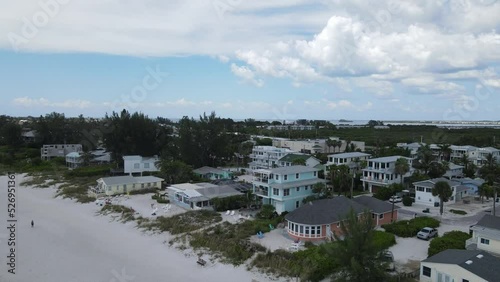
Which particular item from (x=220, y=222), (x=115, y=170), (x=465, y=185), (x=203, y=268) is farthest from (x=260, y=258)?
(x=115, y=170)

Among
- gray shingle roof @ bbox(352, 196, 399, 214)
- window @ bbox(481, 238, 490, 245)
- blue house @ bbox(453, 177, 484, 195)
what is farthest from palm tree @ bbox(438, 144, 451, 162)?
window @ bbox(481, 238, 490, 245)

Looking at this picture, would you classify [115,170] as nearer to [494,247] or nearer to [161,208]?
[161,208]

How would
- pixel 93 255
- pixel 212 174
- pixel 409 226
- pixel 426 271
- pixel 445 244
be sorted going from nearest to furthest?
pixel 426 271, pixel 445 244, pixel 93 255, pixel 409 226, pixel 212 174

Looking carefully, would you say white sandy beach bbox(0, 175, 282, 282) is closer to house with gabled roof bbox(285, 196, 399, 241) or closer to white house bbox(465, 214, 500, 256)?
house with gabled roof bbox(285, 196, 399, 241)

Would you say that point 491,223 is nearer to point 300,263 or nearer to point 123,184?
point 300,263

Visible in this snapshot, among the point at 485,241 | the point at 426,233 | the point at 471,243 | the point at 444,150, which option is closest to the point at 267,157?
the point at 444,150
